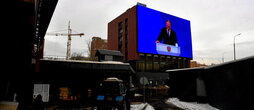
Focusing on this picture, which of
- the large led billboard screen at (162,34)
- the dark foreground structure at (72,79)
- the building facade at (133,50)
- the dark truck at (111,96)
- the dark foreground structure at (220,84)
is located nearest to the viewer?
the dark foreground structure at (220,84)

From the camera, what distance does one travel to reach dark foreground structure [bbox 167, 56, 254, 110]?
33.3 feet

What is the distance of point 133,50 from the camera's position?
4778cm

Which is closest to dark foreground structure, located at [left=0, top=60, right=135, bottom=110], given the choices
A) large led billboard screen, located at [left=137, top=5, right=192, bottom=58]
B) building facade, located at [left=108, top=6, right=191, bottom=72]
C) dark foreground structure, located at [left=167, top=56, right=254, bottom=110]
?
dark foreground structure, located at [left=167, top=56, right=254, bottom=110]

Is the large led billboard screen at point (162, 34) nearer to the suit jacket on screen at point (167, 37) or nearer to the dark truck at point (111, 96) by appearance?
the suit jacket on screen at point (167, 37)

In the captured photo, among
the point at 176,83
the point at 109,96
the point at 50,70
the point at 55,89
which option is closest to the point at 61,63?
the point at 50,70

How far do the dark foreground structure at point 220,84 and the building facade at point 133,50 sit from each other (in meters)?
23.1

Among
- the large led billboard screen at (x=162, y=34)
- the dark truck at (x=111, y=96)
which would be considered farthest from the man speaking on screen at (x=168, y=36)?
the dark truck at (x=111, y=96)

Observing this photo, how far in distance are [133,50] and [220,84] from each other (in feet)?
113

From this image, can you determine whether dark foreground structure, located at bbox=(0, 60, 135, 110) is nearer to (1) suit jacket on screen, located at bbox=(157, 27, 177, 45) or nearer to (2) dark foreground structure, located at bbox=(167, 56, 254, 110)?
(2) dark foreground structure, located at bbox=(167, 56, 254, 110)

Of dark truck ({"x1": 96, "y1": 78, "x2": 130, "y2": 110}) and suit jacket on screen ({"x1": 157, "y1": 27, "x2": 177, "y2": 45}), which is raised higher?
suit jacket on screen ({"x1": 157, "y1": 27, "x2": 177, "y2": 45})

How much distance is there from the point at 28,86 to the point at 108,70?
1335cm

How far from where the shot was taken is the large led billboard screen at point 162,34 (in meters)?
48.4

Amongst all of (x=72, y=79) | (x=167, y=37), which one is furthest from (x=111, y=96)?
(x=167, y=37)

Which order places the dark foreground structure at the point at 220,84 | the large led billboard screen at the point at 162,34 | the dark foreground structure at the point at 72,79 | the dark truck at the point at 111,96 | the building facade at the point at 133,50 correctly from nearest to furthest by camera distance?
the dark foreground structure at the point at 220,84, the dark truck at the point at 111,96, the dark foreground structure at the point at 72,79, the building facade at the point at 133,50, the large led billboard screen at the point at 162,34
